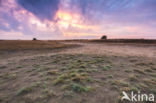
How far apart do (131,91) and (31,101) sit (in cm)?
278

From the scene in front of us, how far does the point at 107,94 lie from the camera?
210cm

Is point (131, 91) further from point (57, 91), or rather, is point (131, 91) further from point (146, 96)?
point (57, 91)

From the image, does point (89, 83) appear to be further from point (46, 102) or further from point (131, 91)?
point (46, 102)

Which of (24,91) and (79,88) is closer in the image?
(24,91)

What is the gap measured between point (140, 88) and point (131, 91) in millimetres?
402

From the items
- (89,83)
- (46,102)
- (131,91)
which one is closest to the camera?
(46,102)

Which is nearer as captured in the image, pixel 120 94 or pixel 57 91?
pixel 120 94

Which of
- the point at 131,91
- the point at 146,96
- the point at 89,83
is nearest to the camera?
the point at 146,96

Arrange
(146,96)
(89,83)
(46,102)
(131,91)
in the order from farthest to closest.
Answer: (89,83) < (131,91) < (146,96) < (46,102)

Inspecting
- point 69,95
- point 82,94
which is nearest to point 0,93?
point 69,95

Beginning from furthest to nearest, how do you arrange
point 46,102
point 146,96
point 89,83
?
point 89,83, point 146,96, point 46,102

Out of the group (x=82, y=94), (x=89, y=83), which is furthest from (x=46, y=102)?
(x=89, y=83)

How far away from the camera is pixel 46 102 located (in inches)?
71.5

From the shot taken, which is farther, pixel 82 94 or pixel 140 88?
pixel 140 88
